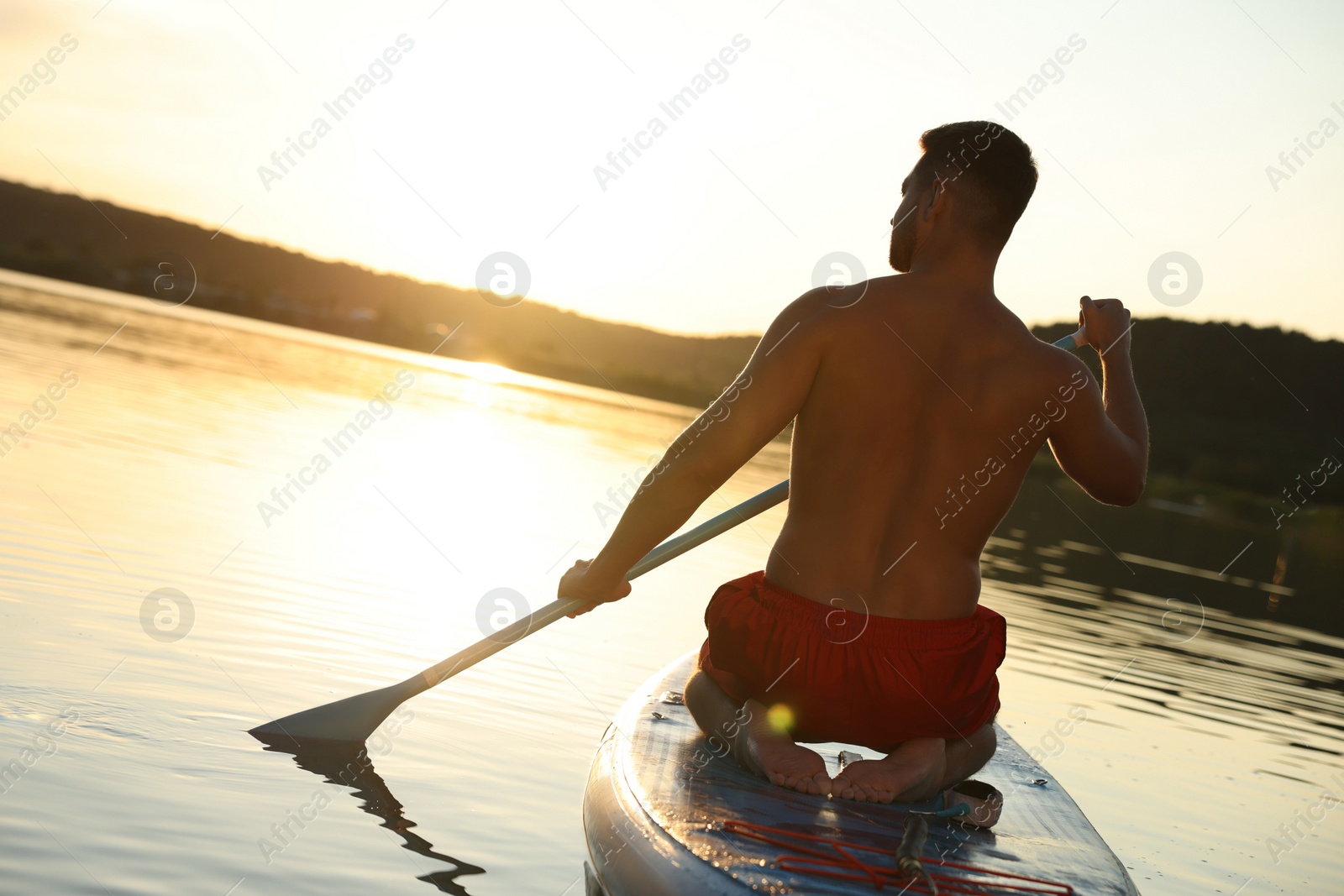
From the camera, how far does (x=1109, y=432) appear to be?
3021 mm

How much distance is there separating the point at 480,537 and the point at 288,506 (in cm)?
177

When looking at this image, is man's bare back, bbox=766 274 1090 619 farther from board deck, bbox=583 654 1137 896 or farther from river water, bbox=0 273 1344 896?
river water, bbox=0 273 1344 896

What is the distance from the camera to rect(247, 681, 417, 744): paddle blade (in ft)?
15.0

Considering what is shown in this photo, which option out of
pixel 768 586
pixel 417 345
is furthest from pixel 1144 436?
pixel 417 345

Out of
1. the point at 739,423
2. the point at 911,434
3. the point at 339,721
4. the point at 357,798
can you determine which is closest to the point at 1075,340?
the point at 911,434

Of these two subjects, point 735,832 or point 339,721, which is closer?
point 735,832

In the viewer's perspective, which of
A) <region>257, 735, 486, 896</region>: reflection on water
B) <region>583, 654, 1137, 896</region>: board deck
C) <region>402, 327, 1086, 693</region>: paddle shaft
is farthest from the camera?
<region>402, 327, 1086, 693</region>: paddle shaft

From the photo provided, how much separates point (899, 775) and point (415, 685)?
259 cm

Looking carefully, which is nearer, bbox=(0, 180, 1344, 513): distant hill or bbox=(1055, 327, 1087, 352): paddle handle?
bbox=(1055, 327, 1087, 352): paddle handle

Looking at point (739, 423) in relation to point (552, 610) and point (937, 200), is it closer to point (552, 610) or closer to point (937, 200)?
point (937, 200)

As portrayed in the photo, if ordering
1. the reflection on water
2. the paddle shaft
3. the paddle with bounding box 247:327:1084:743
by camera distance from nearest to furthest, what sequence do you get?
the reflection on water → the paddle shaft → the paddle with bounding box 247:327:1084:743

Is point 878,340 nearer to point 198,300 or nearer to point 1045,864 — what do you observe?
point 1045,864

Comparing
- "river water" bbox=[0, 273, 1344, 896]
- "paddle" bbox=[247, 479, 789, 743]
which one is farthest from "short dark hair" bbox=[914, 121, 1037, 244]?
"river water" bbox=[0, 273, 1344, 896]

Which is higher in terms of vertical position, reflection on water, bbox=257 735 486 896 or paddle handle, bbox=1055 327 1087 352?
paddle handle, bbox=1055 327 1087 352
